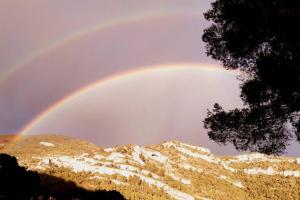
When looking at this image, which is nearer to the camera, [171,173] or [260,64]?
[260,64]

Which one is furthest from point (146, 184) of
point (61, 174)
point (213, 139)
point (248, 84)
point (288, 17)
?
point (288, 17)

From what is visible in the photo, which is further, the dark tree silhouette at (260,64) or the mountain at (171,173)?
the mountain at (171,173)

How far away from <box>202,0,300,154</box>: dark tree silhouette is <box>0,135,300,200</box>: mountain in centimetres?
1022

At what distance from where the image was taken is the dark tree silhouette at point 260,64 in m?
15.1

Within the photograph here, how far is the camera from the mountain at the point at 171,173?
29.0 meters

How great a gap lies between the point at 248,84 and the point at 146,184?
16138mm

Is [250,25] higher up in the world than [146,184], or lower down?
higher up

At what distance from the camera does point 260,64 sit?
16141 millimetres

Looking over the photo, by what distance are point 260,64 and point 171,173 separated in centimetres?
2561

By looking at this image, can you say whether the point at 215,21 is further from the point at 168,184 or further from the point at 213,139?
the point at 168,184

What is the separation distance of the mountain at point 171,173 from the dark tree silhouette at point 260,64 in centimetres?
1022

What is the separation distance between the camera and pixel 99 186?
26453 millimetres

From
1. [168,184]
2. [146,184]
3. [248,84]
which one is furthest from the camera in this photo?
[168,184]

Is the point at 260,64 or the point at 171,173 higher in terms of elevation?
the point at 260,64
